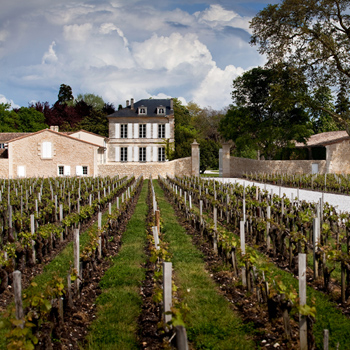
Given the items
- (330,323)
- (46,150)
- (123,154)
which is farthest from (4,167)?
(330,323)

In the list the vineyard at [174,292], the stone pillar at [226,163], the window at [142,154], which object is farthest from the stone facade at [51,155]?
the vineyard at [174,292]

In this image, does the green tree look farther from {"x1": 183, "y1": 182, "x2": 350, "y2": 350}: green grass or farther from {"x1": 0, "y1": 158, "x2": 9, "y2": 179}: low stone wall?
{"x1": 183, "y1": 182, "x2": 350, "y2": 350}: green grass

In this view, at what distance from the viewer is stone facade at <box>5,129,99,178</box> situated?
3192 centimetres

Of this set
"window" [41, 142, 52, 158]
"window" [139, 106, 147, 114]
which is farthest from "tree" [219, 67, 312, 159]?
"window" [41, 142, 52, 158]

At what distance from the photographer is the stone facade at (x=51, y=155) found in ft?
105

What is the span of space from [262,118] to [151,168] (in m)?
10.1

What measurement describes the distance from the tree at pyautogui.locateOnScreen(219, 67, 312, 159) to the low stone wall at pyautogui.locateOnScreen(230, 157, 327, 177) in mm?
1015

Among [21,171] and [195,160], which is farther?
[195,160]

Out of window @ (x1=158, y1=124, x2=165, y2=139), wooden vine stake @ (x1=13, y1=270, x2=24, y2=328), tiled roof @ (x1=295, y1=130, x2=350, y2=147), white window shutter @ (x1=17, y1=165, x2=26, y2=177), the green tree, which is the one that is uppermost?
the green tree

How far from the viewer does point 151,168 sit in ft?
111

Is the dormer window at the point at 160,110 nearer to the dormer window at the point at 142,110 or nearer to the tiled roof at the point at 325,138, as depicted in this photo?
the dormer window at the point at 142,110

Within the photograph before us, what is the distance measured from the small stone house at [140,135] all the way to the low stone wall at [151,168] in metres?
7.29

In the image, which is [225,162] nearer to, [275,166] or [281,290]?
[275,166]

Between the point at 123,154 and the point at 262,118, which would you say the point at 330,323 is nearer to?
the point at 262,118
